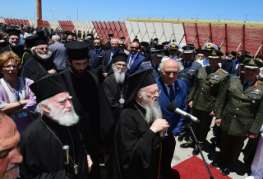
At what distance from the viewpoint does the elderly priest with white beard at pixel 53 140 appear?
3.03 meters

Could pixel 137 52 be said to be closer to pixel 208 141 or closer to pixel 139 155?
pixel 208 141

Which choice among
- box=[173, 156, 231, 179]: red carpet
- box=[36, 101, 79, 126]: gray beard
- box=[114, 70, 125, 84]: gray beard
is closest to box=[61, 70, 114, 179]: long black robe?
box=[36, 101, 79, 126]: gray beard

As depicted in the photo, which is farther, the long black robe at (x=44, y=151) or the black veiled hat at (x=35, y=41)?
the black veiled hat at (x=35, y=41)

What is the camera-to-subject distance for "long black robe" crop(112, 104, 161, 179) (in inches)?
133

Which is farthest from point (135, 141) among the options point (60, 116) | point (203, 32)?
point (203, 32)

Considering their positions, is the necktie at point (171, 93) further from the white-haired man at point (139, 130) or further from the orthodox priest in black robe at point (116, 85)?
the white-haired man at point (139, 130)

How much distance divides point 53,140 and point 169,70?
2.19 metres

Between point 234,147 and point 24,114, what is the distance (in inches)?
156

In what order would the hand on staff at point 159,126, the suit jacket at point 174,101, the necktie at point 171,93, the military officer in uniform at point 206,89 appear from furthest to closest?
1. the military officer in uniform at point 206,89
2. the necktie at point 171,93
3. the suit jacket at point 174,101
4. the hand on staff at point 159,126

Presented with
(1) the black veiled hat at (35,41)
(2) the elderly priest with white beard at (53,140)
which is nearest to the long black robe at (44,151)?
(2) the elderly priest with white beard at (53,140)

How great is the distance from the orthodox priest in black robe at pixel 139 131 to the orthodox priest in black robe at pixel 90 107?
625mm

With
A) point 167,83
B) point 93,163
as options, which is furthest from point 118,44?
point 93,163

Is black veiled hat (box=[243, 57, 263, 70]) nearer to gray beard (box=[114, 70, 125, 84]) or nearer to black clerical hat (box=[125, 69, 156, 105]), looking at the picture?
gray beard (box=[114, 70, 125, 84])

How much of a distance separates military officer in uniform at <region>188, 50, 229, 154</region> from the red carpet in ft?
1.13
